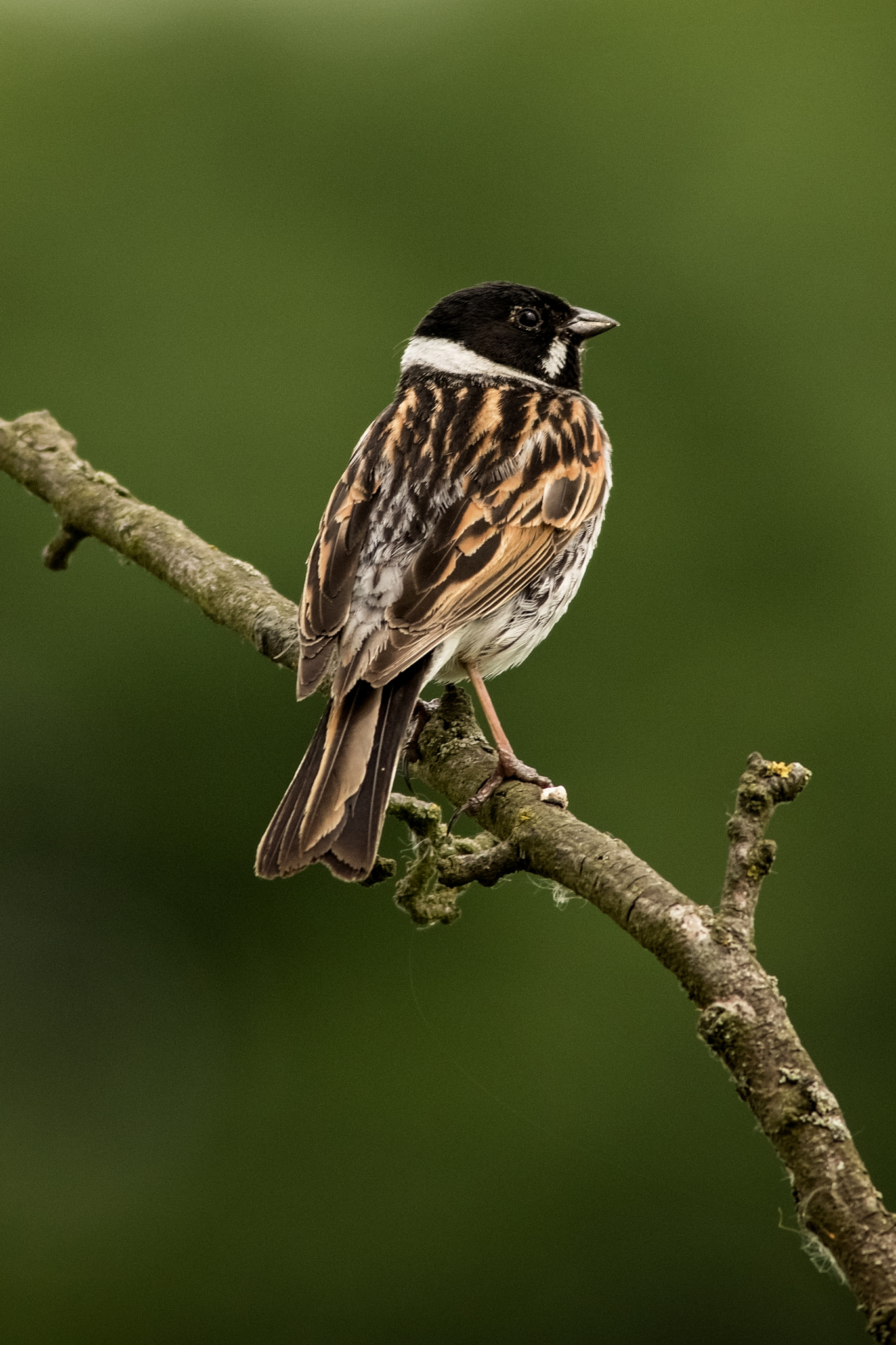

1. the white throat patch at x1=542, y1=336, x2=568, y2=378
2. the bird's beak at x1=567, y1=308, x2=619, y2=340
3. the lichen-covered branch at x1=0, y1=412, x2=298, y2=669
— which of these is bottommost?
the lichen-covered branch at x1=0, y1=412, x2=298, y2=669

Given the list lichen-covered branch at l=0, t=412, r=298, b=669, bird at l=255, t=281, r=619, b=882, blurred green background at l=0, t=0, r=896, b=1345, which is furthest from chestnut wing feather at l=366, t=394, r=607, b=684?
blurred green background at l=0, t=0, r=896, b=1345

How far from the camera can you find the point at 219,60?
1841 cm

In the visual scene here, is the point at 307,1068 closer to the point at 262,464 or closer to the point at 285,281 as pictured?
the point at 262,464

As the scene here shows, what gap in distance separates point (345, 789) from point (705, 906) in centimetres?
106

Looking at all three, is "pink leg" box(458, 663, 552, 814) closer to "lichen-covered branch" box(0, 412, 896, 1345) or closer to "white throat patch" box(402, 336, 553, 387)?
"lichen-covered branch" box(0, 412, 896, 1345)

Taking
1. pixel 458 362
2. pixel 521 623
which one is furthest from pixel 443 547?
pixel 458 362

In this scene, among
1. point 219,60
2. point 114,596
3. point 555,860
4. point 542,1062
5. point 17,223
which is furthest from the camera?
point 219,60

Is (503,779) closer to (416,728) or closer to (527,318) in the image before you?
(416,728)

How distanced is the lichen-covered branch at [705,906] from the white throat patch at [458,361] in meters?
1.51

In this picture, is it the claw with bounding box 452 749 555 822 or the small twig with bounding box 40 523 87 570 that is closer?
the claw with bounding box 452 749 555 822

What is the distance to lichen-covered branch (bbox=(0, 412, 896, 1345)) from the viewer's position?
7.52 ft

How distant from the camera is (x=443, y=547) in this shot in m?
4.35

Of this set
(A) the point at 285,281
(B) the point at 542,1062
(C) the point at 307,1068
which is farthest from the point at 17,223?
(B) the point at 542,1062

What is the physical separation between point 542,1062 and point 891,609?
16.9ft
